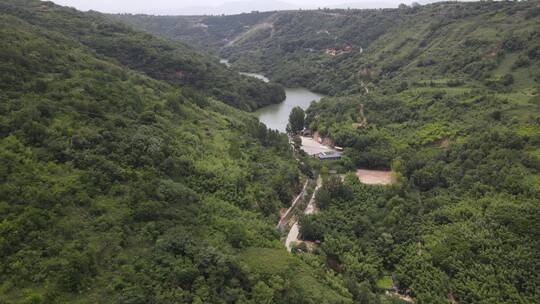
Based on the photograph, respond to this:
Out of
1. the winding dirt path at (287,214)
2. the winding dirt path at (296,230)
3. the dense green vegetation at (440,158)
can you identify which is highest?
the dense green vegetation at (440,158)

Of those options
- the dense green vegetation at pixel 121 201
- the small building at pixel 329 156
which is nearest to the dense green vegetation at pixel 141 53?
the dense green vegetation at pixel 121 201

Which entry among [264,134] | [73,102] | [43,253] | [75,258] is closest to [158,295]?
[75,258]

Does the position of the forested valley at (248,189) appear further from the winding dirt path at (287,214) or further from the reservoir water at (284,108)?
the reservoir water at (284,108)

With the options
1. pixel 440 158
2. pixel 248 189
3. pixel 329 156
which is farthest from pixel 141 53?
pixel 440 158

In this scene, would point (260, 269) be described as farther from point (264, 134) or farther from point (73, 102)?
point (264, 134)

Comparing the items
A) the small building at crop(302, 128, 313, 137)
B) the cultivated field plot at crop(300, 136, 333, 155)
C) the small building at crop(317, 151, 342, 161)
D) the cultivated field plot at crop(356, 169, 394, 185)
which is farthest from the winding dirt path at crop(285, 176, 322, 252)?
the small building at crop(302, 128, 313, 137)

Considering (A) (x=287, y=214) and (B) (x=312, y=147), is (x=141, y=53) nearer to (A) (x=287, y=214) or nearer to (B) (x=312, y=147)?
(B) (x=312, y=147)
